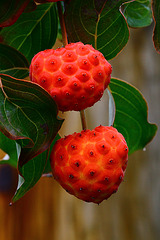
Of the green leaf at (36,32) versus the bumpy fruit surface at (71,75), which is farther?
the green leaf at (36,32)

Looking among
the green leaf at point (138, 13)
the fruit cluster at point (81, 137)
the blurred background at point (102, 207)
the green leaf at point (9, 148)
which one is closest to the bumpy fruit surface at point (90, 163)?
the fruit cluster at point (81, 137)

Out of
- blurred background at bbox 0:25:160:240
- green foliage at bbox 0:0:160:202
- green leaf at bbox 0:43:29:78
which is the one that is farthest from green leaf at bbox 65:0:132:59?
blurred background at bbox 0:25:160:240

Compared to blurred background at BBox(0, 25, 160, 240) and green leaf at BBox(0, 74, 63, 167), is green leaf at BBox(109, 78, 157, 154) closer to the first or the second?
green leaf at BBox(0, 74, 63, 167)

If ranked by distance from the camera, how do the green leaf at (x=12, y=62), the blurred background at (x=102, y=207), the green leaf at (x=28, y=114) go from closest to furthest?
1. the green leaf at (x=28, y=114)
2. the green leaf at (x=12, y=62)
3. the blurred background at (x=102, y=207)

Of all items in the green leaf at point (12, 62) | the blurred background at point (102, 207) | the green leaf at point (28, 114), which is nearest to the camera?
the green leaf at point (28, 114)

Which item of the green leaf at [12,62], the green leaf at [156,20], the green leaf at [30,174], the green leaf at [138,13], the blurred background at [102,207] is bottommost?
the blurred background at [102,207]

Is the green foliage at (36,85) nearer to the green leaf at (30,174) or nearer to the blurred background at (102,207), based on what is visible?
the green leaf at (30,174)

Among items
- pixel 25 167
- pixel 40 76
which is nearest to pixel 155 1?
pixel 40 76

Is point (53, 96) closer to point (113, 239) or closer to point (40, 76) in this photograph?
point (40, 76)

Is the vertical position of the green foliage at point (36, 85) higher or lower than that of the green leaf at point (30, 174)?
higher
